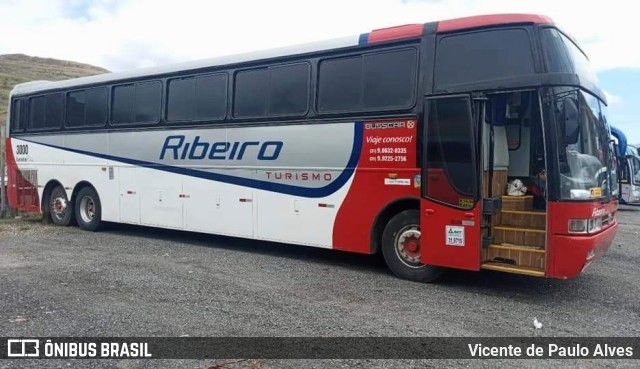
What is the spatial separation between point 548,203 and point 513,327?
153cm

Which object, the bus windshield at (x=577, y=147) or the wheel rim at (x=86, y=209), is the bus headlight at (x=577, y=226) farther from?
the wheel rim at (x=86, y=209)

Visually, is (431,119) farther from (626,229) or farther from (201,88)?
(626,229)

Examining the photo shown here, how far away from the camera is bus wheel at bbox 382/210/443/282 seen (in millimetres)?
7320

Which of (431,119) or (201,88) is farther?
(201,88)

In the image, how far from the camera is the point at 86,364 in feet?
14.7

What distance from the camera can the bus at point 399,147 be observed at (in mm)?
6340

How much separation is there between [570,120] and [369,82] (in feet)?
8.87

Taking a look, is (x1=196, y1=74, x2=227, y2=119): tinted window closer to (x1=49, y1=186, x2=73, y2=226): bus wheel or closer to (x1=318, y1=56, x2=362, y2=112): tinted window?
(x1=318, y1=56, x2=362, y2=112): tinted window

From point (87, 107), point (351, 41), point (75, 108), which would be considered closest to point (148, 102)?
point (87, 107)

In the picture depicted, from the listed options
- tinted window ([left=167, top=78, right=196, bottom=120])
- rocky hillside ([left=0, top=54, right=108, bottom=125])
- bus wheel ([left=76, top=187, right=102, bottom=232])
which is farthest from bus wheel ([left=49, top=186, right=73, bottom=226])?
rocky hillside ([left=0, top=54, right=108, bottom=125])

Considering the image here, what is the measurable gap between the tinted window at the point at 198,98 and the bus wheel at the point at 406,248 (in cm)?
378

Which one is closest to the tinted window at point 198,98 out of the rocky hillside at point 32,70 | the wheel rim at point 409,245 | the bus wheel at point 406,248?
the bus wheel at point 406,248

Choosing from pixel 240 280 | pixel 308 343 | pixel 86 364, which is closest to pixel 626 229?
pixel 240 280

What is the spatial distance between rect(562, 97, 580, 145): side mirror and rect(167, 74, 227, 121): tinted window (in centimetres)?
551
